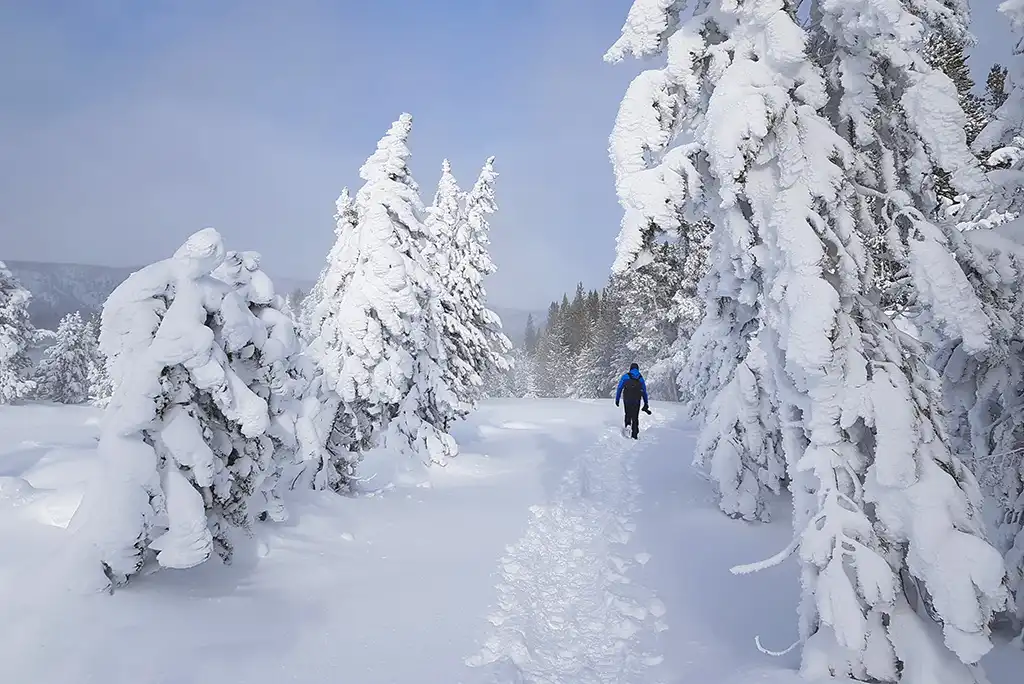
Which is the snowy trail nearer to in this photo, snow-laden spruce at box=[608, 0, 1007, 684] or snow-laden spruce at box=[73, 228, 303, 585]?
snow-laden spruce at box=[608, 0, 1007, 684]

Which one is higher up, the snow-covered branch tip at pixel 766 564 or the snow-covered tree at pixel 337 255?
the snow-covered tree at pixel 337 255

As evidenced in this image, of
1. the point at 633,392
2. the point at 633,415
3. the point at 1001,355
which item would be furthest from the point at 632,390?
the point at 1001,355

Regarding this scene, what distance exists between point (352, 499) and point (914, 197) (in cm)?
978

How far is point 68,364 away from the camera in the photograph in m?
48.3

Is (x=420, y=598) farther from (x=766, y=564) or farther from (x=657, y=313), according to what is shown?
(x=657, y=313)

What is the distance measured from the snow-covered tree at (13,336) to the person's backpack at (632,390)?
1198 inches

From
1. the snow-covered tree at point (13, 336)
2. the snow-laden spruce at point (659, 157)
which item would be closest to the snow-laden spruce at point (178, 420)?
the snow-laden spruce at point (659, 157)

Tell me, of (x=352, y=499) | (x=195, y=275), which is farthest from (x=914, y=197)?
(x=352, y=499)

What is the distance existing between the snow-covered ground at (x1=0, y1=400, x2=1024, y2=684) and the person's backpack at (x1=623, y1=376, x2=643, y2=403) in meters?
5.77

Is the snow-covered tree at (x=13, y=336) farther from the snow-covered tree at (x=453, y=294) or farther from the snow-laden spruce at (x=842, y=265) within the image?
the snow-laden spruce at (x=842, y=265)

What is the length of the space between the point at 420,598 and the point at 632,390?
12.0 m

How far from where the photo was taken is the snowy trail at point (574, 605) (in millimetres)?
5746

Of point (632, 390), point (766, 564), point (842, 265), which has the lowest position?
point (766, 564)

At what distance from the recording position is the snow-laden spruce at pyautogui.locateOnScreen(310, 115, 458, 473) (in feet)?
39.7
